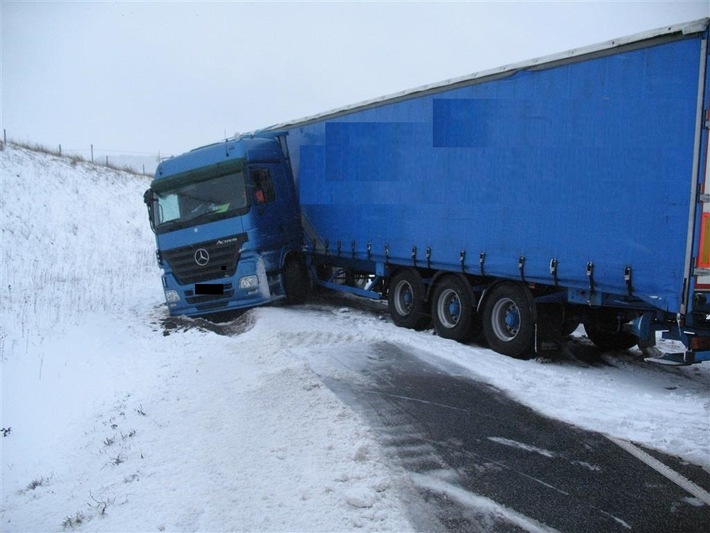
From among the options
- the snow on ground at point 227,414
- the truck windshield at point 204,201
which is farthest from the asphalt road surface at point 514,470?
the truck windshield at point 204,201

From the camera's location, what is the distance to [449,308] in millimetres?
8633

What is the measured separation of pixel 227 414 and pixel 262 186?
621 cm

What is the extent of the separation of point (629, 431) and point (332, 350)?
12.6 ft

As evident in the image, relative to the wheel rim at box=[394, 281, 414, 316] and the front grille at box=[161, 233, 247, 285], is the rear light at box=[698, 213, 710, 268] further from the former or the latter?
the front grille at box=[161, 233, 247, 285]

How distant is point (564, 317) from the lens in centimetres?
710

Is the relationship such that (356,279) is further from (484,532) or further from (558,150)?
(484,532)

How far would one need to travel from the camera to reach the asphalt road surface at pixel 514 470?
3.41 m

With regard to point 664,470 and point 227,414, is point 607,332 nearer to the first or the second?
point 664,470

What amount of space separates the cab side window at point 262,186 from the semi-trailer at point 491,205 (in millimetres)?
34

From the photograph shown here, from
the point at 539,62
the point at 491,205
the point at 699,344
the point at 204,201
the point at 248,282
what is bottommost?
the point at 699,344

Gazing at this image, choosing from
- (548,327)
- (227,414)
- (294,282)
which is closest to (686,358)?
(548,327)

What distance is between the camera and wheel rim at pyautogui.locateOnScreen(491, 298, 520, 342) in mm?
7363

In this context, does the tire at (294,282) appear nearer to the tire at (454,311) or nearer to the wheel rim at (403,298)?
the wheel rim at (403,298)

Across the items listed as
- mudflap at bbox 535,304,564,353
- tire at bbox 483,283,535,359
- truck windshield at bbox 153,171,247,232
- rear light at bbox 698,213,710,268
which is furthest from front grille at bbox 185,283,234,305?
rear light at bbox 698,213,710,268
